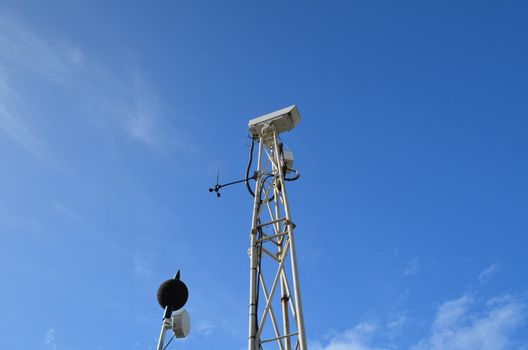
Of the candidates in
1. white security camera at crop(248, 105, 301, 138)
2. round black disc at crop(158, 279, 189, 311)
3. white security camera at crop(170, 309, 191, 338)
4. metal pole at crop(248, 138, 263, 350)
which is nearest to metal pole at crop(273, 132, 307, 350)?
metal pole at crop(248, 138, 263, 350)

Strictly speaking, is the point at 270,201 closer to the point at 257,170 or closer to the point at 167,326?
the point at 257,170

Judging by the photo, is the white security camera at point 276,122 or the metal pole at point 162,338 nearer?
the metal pole at point 162,338

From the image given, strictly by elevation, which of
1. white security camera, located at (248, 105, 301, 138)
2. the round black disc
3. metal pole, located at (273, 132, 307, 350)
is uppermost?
white security camera, located at (248, 105, 301, 138)

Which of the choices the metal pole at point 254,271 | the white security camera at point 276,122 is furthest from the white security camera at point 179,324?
the white security camera at point 276,122

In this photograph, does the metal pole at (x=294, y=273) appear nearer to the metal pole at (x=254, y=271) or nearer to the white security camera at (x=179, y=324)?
the metal pole at (x=254, y=271)

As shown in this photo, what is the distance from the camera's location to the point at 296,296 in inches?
321

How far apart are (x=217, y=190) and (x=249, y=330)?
178 inches

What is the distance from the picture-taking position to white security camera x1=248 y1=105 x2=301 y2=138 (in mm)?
11812

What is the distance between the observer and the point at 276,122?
11.9m

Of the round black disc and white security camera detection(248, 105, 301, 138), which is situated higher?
white security camera detection(248, 105, 301, 138)

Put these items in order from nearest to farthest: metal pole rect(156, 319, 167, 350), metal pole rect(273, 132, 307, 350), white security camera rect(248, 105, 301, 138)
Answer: metal pole rect(156, 319, 167, 350) < metal pole rect(273, 132, 307, 350) < white security camera rect(248, 105, 301, 138)

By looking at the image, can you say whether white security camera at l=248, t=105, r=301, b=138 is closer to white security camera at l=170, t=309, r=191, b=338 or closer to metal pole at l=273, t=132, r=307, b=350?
metal pole at l=273, t=132, r=307, b=350

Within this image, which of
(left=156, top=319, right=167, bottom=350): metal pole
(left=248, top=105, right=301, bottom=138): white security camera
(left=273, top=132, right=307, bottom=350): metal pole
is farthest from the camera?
(left=248, top=105, right=301, bottom=138): white security camera

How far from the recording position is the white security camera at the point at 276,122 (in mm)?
11812
